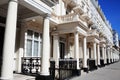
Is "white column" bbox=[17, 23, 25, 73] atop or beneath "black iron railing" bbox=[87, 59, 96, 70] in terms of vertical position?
atop

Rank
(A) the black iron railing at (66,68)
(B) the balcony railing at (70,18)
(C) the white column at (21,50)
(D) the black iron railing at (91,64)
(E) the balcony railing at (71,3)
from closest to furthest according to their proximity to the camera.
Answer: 1. (A) the black iron railing at (66,68)
2. (C) the white column at (21,50)
3. (B) the balcony railing at (70,18)
4. (D) the black iron railing at (91,64)
5. (E) the balcony railing at (71,3)

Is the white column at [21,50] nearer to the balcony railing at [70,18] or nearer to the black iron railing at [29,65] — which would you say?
the black iron railing at [29,65]

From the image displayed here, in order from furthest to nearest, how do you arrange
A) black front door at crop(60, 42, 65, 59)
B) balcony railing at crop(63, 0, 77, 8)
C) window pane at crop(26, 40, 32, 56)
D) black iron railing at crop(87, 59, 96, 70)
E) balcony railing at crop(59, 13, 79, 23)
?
balcony railing at crop(63, 0, 77, 8) < black front door at crop(60, 42, 65, 59) < black iron railing at crop(87, 59, 96, 70) < balcony railing at crop(59, 13, 79, 23) < window pane at crop(26, 40, 32, 56)

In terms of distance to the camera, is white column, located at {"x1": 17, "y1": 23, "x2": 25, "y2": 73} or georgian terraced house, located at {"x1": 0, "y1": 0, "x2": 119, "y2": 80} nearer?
georgian terraced house, located at {"x1": 0, "y1": 0, "x2": 119, "y2": 80}

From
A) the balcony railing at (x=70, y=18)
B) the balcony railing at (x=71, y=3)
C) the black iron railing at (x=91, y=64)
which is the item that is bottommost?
the black iron railing at (x=91, y=64)

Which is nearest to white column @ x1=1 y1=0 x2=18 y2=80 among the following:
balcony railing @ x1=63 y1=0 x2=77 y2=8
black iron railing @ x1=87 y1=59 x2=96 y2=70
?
balcony railing @ x1=63 y1=0 x2=77 y2=8

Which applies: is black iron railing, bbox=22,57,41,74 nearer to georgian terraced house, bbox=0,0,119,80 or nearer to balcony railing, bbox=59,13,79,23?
georgian terraced house, bbox=0,0,119,80

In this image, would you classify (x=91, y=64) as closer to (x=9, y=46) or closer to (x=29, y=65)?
(x=29, y=65)

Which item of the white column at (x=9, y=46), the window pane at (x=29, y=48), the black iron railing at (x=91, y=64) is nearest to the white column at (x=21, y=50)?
the window pane at (x=29, y=48)

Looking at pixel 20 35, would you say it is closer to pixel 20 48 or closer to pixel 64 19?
pixel 20 48

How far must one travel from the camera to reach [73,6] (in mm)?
18625

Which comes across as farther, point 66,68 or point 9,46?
point 66,68

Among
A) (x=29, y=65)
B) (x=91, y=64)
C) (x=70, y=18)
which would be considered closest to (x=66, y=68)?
(x=29, y=65)

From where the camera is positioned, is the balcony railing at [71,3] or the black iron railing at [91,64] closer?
the black iron railing at [91,64]
